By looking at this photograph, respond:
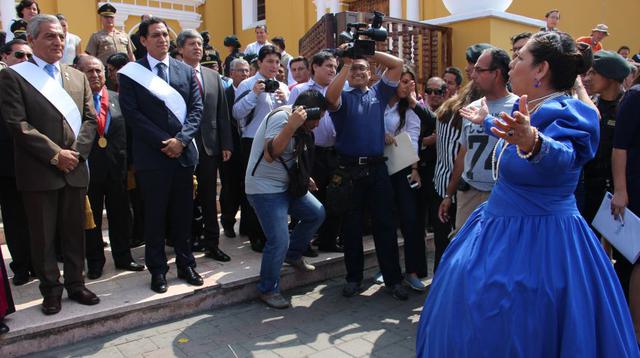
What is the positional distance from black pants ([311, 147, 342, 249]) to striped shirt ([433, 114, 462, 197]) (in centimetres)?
123

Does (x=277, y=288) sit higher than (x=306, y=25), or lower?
lower

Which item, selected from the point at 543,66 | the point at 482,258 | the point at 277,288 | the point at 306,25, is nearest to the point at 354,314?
the point at 277,288

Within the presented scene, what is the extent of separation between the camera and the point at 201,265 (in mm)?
5207

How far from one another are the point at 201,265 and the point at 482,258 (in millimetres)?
3335

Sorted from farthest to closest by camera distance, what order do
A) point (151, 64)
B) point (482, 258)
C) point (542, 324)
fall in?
point (151, 64)
point (482, 258)
point (542, 324)

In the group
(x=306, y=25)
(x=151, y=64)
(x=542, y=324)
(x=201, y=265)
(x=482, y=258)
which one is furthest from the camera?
(x=306, y=25)

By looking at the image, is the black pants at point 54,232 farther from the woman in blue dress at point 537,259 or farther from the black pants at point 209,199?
the woman in blue dress at point 537,259

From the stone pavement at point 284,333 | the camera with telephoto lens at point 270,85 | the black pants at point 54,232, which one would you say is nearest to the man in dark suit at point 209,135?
the camera with telephoto lens at point 270,85

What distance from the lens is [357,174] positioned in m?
4.75

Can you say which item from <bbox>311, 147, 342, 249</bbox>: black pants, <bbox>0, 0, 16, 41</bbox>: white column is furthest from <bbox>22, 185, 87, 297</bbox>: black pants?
<bbox>0, 0, 16, 41</bbox>: white column

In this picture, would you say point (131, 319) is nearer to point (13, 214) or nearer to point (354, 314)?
point (13, 214)

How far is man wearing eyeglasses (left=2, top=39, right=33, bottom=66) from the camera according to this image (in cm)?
499

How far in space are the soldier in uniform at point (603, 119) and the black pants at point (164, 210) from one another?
319cm

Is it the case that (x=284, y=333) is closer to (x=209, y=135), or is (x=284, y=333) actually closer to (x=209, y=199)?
(x=209, y=199)
